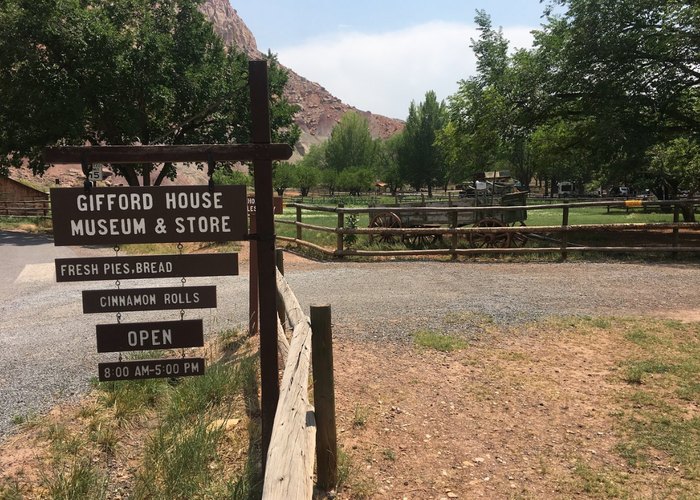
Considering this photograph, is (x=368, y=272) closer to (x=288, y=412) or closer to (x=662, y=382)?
(x=662, y=382)

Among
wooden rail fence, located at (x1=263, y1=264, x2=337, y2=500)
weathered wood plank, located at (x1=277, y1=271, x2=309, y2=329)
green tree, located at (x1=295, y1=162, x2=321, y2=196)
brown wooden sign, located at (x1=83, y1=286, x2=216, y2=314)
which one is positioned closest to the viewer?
wooden rail fence, located at (x1=263, y1=264, x2=337, y2=500)

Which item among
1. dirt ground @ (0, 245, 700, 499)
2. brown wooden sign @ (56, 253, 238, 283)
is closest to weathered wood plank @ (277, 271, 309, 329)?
brown wooden sign @ (56, 253, 238, 283)

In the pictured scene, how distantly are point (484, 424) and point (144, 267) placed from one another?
8.99 ft

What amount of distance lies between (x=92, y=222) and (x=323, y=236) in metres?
14.3

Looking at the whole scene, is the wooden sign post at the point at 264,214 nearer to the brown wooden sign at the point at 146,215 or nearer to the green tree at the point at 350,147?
the brown wooden sign at the point at 146,215

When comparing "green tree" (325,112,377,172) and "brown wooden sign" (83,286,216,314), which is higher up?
"green tree" (325,112,377,172)

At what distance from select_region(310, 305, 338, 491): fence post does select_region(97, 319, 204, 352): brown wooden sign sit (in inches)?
30.1

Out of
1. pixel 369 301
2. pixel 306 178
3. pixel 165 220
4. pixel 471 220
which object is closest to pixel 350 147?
pixel 306 178

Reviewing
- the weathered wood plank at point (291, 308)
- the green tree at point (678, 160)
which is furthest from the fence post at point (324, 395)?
the green tree at point (678, 160)

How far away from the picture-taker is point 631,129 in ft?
48.2

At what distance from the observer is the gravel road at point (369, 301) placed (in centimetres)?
519

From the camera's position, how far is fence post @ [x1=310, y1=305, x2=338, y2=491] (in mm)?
3003

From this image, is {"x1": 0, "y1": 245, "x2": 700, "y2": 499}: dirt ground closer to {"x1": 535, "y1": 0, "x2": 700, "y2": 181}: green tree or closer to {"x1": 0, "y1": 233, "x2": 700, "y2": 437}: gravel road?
{"x1": 0, "y1": 233, "x2": 700, "y2": 437}: gravel road

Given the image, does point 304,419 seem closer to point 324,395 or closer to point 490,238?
point 324,395
